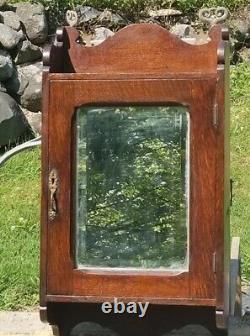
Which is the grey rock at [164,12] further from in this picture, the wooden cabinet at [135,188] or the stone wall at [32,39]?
the wooden cabinet at [135,188]

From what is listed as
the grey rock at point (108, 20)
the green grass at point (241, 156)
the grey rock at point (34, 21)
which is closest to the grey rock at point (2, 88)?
the grey rock at point (34, 21)

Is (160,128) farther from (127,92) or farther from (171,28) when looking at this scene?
(171,28)

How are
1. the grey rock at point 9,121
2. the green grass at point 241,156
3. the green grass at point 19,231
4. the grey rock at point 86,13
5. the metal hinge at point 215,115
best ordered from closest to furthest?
the metal hinge at point 215,115, the green grass at point 19,231, the green grass at point 241,156, the grey rock at point 9,121, the grey rock at point 86,13

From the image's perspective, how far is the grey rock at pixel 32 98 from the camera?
558cm

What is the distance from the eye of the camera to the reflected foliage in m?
2.06

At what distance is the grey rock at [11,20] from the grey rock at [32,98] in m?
0.60

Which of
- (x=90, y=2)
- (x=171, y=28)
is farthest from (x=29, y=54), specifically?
(x=171, y=28)

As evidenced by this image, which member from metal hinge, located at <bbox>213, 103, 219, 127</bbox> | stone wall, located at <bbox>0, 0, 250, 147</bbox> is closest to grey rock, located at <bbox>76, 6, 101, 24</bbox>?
stone wall, located at <bbox>0, 0, 250, 147</bbox>

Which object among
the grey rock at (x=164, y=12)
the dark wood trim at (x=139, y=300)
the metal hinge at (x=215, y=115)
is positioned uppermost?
the metal hinge at (x=215, y=115)

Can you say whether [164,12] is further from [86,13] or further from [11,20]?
[11,20]

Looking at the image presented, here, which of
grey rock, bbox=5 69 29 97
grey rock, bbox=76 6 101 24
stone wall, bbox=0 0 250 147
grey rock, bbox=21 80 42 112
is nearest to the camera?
stone wall, bbox=0 0 250 147

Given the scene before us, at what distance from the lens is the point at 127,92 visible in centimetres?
200

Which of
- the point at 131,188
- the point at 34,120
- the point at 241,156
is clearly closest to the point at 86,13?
the point at 34,120

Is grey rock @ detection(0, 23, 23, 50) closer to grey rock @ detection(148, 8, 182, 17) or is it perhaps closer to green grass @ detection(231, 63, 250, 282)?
grey rock @ detection(148, 8, 182, 17)
